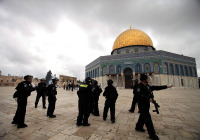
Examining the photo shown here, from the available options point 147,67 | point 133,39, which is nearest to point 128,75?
point 147,67

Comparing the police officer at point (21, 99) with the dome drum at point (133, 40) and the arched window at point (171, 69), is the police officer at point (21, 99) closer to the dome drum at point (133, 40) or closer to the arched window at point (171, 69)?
the dome drum at point (133, 40)

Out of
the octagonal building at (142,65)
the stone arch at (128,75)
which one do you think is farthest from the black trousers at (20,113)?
the stone arch at (128,75)

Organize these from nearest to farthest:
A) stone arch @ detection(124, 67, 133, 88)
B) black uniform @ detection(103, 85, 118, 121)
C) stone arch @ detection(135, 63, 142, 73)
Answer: black uniform @ detection(103, 85, 118, 121)
stone arch @ detection(135, 63, 142, 73)
stone arch @ detection(124, 67, 133, 88)

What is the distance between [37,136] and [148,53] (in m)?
28.1

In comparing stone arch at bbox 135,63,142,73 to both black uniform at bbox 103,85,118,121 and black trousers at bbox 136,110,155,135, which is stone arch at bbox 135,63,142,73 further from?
black trousers at bbox 136,110,155,135

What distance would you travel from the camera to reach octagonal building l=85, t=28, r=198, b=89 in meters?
24.5

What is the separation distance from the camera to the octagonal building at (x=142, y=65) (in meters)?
24.5

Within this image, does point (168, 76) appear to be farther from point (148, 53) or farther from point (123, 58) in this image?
point (123, 58)

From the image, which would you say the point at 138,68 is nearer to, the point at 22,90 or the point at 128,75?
the point at 128,75

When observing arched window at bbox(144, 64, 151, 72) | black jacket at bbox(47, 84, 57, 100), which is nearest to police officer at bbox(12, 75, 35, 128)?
black jacket at bbox(47, 84, 57, 100)

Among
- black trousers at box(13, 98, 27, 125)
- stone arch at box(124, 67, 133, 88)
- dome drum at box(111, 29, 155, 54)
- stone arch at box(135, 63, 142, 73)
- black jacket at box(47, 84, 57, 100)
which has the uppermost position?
dome drum at box(111, 29, 155, 54)

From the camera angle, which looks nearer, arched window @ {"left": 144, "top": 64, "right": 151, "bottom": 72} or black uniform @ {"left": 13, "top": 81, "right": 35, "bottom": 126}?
black uniform @ {"left": 13, "top": 81, "right": 35, "bottom": 126}

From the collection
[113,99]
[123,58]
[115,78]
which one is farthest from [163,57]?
[113,99]

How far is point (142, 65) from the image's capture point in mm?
25234
